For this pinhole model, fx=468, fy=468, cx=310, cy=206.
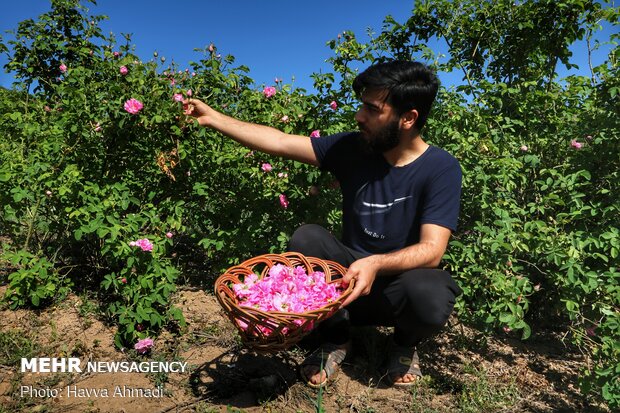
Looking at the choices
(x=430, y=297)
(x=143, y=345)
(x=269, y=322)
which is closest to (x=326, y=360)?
(x=430, y=297)

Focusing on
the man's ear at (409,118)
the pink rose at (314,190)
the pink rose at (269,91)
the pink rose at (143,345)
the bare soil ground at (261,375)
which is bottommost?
the bare soil ground at (261,375)

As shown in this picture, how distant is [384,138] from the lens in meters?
2.25

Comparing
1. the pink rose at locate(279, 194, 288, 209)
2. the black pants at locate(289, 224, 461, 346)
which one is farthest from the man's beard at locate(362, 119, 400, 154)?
the pink rose at locate(279, 194, 288, 209)

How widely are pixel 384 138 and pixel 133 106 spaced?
1.27m

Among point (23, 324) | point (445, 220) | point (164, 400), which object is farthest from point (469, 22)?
point (23, 324)

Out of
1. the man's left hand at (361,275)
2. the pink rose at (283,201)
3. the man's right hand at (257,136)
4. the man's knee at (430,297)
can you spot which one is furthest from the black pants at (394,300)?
the pink rose at (283,201)

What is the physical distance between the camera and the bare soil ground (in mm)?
2090

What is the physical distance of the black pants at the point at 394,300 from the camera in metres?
2.07

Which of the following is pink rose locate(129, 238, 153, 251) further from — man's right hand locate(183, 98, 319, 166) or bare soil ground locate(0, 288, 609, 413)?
man's right hand locate(183, 98, 319, 166)

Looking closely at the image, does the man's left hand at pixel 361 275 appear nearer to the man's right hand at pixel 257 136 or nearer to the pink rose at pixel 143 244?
the man's right hand at pixel 257 136

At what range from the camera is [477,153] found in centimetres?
271

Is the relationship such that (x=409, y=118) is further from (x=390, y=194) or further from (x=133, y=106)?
(x=133, y=106)

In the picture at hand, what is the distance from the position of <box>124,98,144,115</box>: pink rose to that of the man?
0.27 metres

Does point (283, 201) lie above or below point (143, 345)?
above
